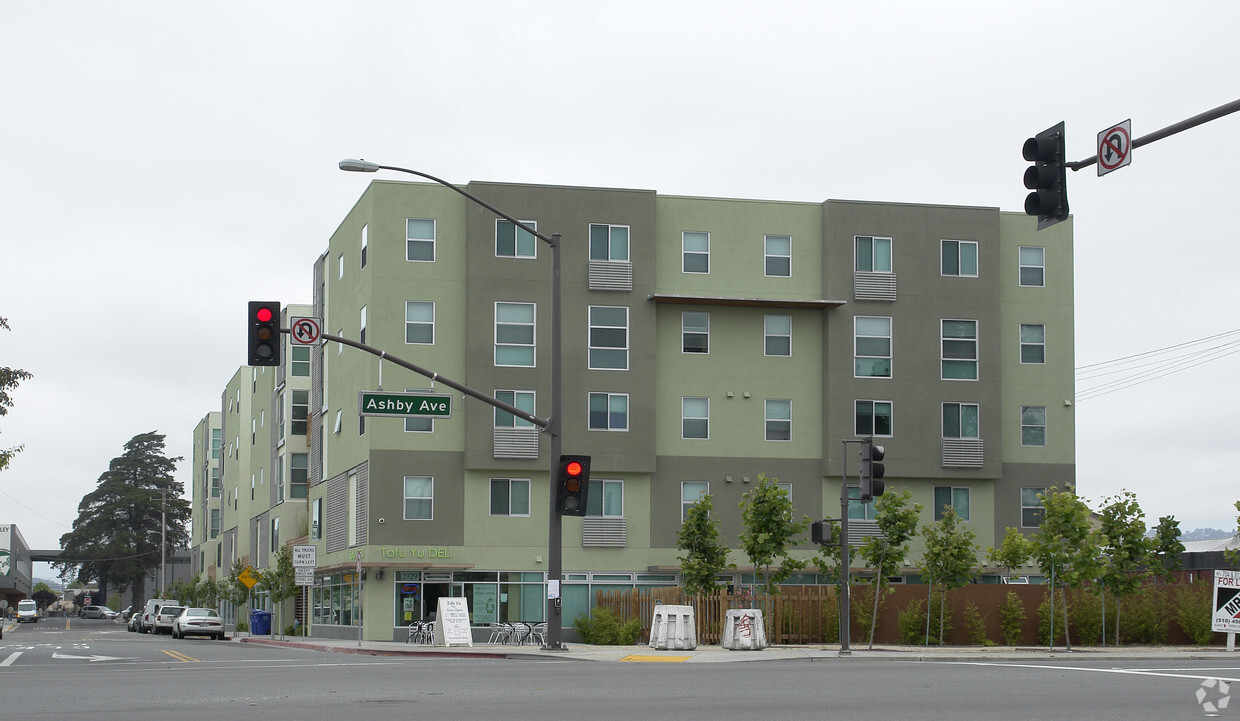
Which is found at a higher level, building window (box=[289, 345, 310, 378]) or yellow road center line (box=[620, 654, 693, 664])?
building window (box=[289, 345, 310, 378])

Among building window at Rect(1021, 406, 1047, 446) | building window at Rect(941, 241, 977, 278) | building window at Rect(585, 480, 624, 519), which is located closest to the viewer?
building window at Rect(585, 480, 624, 519)

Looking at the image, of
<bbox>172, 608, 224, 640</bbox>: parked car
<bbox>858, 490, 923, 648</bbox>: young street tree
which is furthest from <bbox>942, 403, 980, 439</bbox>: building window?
<bbox>172, 608, 224, 640</bbox>: parked car

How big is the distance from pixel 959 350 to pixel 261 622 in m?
31.3

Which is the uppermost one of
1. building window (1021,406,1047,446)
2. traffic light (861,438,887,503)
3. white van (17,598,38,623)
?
building window (1021,406,1047,446)

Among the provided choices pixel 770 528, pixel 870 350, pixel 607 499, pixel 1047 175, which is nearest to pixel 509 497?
pixel 607 499

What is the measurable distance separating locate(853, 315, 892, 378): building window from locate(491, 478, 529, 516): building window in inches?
480

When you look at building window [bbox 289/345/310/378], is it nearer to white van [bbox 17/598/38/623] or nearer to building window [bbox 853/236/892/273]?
building window [bbox 853/236/892/273]

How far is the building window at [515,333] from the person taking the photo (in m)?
47.2

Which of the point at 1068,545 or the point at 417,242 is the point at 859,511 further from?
the point at 417,242

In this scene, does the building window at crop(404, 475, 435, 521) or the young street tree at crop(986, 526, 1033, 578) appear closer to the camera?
the young street tree at crop(986, 526, 1033, 578)

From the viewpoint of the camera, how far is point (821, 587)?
36781mm

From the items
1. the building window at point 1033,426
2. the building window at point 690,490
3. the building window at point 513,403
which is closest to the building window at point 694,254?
the building window at point 513,403

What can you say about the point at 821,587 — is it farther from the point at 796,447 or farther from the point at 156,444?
the point at 156,444

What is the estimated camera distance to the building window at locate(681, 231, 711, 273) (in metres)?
48.9
